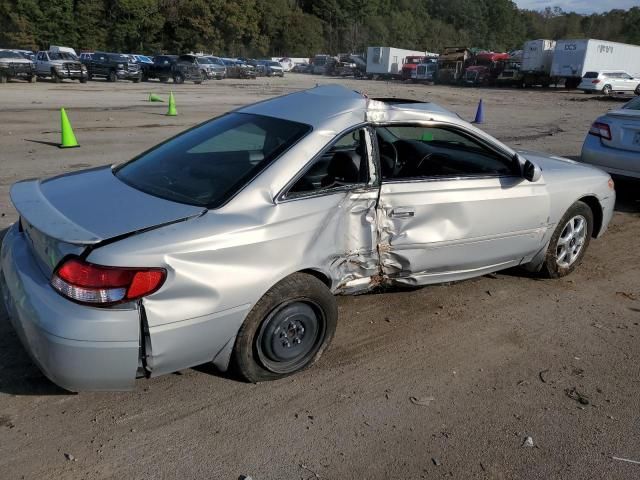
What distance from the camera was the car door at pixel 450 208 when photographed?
358cm

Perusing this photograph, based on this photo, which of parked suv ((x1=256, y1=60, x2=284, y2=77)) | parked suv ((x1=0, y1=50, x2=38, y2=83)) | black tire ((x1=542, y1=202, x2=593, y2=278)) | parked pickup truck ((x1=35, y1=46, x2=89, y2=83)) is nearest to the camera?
black tire ((x1=542, y1=202, x2=593, y2=278))

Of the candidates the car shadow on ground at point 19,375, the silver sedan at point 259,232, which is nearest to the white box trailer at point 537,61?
the silver sedan at point 259,232

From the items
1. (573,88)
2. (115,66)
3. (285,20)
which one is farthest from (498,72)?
(285,20)

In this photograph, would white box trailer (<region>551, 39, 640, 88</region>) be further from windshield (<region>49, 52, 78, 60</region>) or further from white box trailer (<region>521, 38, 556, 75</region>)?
windshield (<region>49, 52, 78, 60</region>)

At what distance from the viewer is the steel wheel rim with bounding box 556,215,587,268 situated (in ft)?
15.3

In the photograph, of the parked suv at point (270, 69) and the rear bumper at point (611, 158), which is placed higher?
the rear bumper at point (611, 158)

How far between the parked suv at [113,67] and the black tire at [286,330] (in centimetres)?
3774

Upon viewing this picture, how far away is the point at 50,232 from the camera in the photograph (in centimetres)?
262

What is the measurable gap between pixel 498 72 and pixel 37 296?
54008 mm

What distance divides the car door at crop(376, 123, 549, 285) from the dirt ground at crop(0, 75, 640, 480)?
441 millimetres

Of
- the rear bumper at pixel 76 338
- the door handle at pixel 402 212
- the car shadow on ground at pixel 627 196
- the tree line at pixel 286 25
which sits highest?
the tree line at pixel 286 25

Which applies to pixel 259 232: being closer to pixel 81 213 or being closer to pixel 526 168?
pixel 81 213

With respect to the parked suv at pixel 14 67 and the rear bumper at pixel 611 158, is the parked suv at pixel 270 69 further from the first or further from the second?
the rear bumper at pixel 611 158

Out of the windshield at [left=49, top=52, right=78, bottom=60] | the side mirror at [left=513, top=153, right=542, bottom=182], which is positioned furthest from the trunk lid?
the windshield at [left=49, top=52, right=78, bottom=60]
